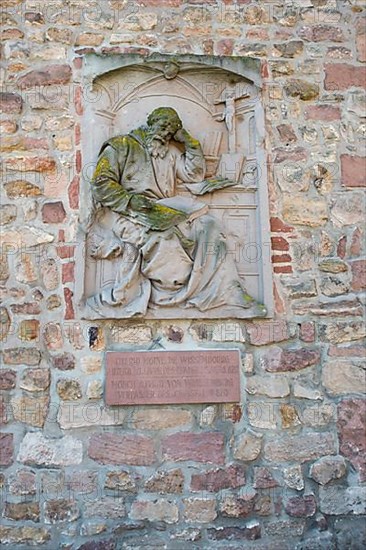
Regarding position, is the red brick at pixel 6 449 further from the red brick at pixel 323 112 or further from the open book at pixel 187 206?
the red brick at pixel 323 112

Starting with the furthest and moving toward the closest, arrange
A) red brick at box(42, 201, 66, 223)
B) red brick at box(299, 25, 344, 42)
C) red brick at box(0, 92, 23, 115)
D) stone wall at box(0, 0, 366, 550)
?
red brick at box(299, 25, 344, 42), red brick at box(0, 92, 23, 115), red brick at box(42, 201, 66, 223), stone wall at box(0, 0, 366, 550)

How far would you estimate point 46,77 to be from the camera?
3.64 metres

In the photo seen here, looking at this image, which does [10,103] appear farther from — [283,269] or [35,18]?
[283,269]

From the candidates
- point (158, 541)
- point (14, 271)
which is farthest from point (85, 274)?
point (158, 541)

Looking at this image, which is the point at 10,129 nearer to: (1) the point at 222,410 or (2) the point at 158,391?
(2) the point at 158,391

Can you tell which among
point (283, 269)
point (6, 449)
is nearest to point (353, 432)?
point (283, 269)

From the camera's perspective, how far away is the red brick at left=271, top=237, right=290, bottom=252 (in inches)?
139

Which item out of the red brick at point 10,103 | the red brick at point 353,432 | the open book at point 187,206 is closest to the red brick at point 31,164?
the red brick at point 10,103

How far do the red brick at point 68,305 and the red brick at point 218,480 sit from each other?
113 centimetres

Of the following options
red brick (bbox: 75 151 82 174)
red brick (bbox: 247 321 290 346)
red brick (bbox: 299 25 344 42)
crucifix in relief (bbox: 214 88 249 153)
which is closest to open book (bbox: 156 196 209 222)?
crucifix in relief (bbox: 214 88 249 153)

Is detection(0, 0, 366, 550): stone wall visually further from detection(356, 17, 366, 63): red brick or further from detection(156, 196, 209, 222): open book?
detection(156, 196, 209, 222): open book

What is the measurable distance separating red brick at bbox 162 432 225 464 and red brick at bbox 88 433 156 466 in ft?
0.32

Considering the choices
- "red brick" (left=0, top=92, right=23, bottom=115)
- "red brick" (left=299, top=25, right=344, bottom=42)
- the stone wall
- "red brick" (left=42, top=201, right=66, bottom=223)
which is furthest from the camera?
"red brick" (left=299, top=25, right=344, bottom=42)

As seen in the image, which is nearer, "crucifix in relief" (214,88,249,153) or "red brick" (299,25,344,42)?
"crucifix in relief" (214,88,249,153)
